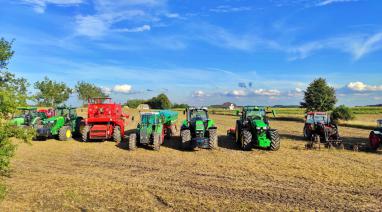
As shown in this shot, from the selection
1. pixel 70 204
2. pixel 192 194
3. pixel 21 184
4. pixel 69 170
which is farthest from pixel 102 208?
pixel 69 170

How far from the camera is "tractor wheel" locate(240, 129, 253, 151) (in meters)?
17.0

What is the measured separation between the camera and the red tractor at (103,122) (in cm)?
2058

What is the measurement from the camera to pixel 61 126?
22688 mm

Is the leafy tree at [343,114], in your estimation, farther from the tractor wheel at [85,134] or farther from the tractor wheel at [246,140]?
the tractor wheel at [85,134]

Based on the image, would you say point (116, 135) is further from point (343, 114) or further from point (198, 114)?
point (343, 114)

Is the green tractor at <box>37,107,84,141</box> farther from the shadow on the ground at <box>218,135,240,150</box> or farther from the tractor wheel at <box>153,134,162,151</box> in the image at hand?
the shadow on the ground at <box>218,135,240,150</box>

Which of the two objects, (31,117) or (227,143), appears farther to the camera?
(31,117)

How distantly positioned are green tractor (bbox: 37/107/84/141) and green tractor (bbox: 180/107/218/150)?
771 centimetres

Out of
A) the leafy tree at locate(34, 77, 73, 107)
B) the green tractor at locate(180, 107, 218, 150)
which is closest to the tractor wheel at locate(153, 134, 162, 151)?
the green tractor at locate(180, 107, 218, 150)

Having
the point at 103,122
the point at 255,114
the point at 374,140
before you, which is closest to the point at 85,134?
the point at 103,122

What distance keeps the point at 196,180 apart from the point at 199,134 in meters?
6.56

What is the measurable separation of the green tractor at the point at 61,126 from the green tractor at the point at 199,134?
25.3ft

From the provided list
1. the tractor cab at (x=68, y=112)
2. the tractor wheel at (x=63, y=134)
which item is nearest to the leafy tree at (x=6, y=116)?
the tractor wheel at (x=63, y=134)

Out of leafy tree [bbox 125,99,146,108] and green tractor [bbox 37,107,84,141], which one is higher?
leafy tree [bbox 125,99,146,108]
